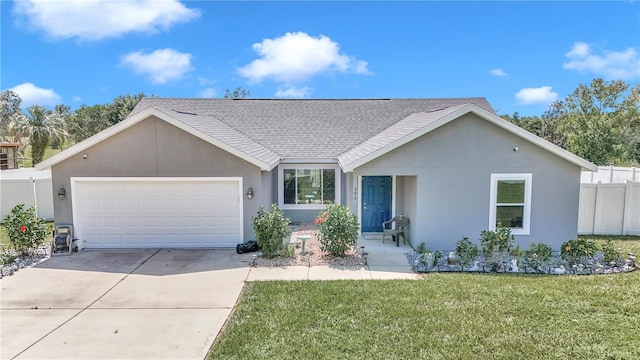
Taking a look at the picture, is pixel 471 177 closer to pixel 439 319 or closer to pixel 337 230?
pixel 337 230

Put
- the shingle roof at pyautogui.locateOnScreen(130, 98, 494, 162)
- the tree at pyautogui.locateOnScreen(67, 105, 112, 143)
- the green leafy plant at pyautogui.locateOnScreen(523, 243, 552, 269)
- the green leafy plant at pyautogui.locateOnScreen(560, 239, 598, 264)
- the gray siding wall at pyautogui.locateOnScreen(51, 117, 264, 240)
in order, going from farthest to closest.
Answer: the tree at pyautogui.locateOnScreen(67, 105, 112, 143)
the shingle roof at pyautogui.locateOnScreen(130, 98, 494, 162)
the gray siding wall at pyautogui.locateOnScreen(51, 117, 264, 240)
the green leafy plant at pyautogui.locateOnScreen(560, 239, 598, 264)
the green leafy plant at pyautogui.locateOnScreen(523, 243, 552, 269)

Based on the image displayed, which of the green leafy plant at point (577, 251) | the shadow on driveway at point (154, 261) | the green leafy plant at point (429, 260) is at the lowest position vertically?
the shadow on driveway at point (154, 261)

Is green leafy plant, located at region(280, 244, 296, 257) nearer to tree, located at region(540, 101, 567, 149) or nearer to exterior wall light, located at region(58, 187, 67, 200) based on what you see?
exterior wall light, located at region(58, 187, 67, 200)

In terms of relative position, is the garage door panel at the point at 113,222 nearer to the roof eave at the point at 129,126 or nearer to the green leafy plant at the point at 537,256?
the roof eave at the point at 129,126

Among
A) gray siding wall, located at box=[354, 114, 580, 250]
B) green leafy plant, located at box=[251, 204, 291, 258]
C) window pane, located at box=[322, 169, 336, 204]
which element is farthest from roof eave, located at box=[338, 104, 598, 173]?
window pane, located at box=[322, 169, 336, 204]

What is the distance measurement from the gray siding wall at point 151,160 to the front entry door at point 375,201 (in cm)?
420

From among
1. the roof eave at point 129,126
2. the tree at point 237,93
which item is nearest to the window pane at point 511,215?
the roof eave at point 129,126

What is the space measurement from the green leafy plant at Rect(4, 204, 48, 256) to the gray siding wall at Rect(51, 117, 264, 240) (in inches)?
27.3

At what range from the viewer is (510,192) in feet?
37.3

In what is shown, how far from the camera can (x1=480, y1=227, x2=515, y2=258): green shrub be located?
10.3 m

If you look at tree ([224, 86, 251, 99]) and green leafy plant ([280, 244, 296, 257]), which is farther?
tree ([224, 86, 251, 99])

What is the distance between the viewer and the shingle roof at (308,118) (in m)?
15.8

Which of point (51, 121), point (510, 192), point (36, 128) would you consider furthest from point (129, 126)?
point (51, 121)

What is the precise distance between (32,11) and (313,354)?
14601 mm
